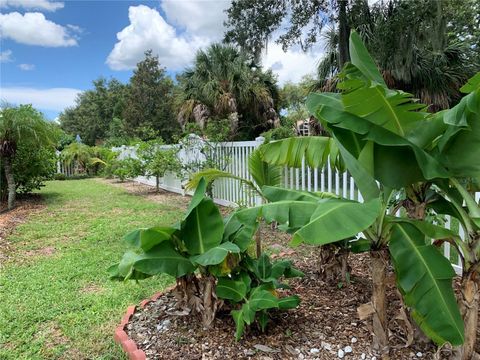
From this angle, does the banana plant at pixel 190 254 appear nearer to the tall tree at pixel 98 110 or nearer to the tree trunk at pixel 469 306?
the tree trunk at pixel 469 306

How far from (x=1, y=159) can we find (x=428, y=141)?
32.0 ft

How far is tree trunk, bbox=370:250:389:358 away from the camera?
7.08ft

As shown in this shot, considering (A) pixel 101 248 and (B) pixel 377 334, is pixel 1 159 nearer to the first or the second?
(A) pixel 101 248

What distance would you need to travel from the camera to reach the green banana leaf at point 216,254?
2.30 m

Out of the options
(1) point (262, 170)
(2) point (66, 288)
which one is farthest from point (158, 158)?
(1) point (262, 170)

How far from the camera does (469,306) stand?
196 centimetres

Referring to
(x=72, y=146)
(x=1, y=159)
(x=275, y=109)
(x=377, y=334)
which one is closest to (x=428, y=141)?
(x=377, y=334)

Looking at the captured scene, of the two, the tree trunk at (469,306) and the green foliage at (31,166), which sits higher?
the green foliage at (31,166)

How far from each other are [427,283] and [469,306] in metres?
0.34

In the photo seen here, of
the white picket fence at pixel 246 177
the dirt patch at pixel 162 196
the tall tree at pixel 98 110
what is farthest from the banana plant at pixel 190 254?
the tall tree at pixel 98 110

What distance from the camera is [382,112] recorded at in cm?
198

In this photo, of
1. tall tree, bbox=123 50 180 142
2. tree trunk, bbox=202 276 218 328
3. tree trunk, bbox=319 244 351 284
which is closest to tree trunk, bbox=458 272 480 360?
tree trunk, bbox=319 244 351 284

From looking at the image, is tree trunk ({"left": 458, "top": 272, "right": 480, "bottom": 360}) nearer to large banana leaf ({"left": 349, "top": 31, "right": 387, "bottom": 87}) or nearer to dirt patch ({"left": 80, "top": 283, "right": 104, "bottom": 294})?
large banana leaf ({"left": 349, "top": 31, "right": 387, "bottom": 87})

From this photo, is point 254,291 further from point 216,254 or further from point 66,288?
point 66,288
